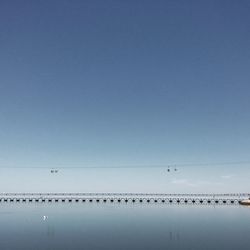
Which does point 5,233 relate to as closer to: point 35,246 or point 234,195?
point 35,246

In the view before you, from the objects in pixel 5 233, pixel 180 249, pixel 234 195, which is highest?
pixel 234 195

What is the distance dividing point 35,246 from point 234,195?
149526 mm

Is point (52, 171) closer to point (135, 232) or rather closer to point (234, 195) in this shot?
point (135, 232)

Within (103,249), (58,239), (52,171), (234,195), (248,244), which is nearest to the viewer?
(103,249)

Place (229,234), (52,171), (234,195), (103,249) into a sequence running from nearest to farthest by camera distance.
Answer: (103,249) → (229,234) → (52,171) → (234,195)

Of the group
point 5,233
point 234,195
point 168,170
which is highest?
point 234,195

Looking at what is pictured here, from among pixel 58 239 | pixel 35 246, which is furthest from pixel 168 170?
pixel 35 246

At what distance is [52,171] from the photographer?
94062 millimetres

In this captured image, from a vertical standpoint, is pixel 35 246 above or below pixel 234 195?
below

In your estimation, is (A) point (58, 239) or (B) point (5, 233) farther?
(B) point (5, 233)

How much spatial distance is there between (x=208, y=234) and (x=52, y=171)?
151 ft

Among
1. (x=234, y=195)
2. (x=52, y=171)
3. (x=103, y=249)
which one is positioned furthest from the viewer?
(x=234, y=195)

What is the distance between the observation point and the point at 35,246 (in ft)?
219

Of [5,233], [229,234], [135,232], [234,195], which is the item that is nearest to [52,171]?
→ [5,233]
